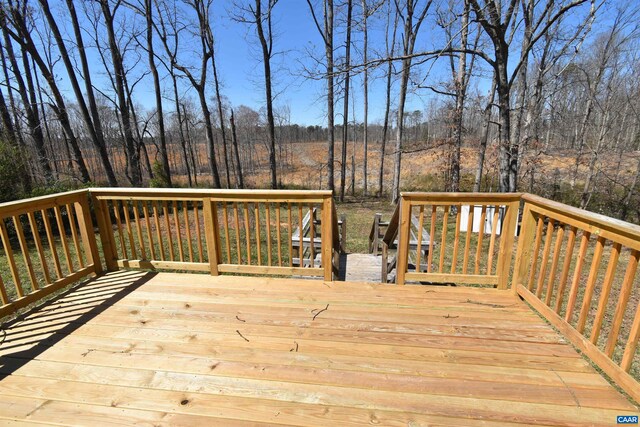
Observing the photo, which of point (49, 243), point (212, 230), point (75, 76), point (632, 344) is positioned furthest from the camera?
point (75, 76)

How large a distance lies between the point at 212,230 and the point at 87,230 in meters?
1.46

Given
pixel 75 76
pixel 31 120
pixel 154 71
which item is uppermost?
pixel 154 71

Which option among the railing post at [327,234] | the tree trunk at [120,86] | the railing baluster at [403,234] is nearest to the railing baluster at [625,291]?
the railing baluster at [403,234]

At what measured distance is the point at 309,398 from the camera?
162 centimetres

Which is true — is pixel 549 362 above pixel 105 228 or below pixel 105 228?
below

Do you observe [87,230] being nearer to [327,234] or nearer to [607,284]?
[327,234]

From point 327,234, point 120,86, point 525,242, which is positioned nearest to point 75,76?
point 120,86

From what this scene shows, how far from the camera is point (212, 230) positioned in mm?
3107

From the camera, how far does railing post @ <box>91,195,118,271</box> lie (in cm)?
328

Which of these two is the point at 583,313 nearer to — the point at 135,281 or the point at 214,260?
the point at 214,260

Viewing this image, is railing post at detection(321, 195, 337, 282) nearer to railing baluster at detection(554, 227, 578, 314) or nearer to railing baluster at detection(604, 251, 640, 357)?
railing baluster at detection(554, 227, 578, 314)

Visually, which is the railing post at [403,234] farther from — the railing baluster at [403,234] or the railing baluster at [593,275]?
the railing baluster at [593,275]

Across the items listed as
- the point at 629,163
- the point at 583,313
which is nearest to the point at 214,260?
the point at 583,313

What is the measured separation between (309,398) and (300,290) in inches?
51.2
